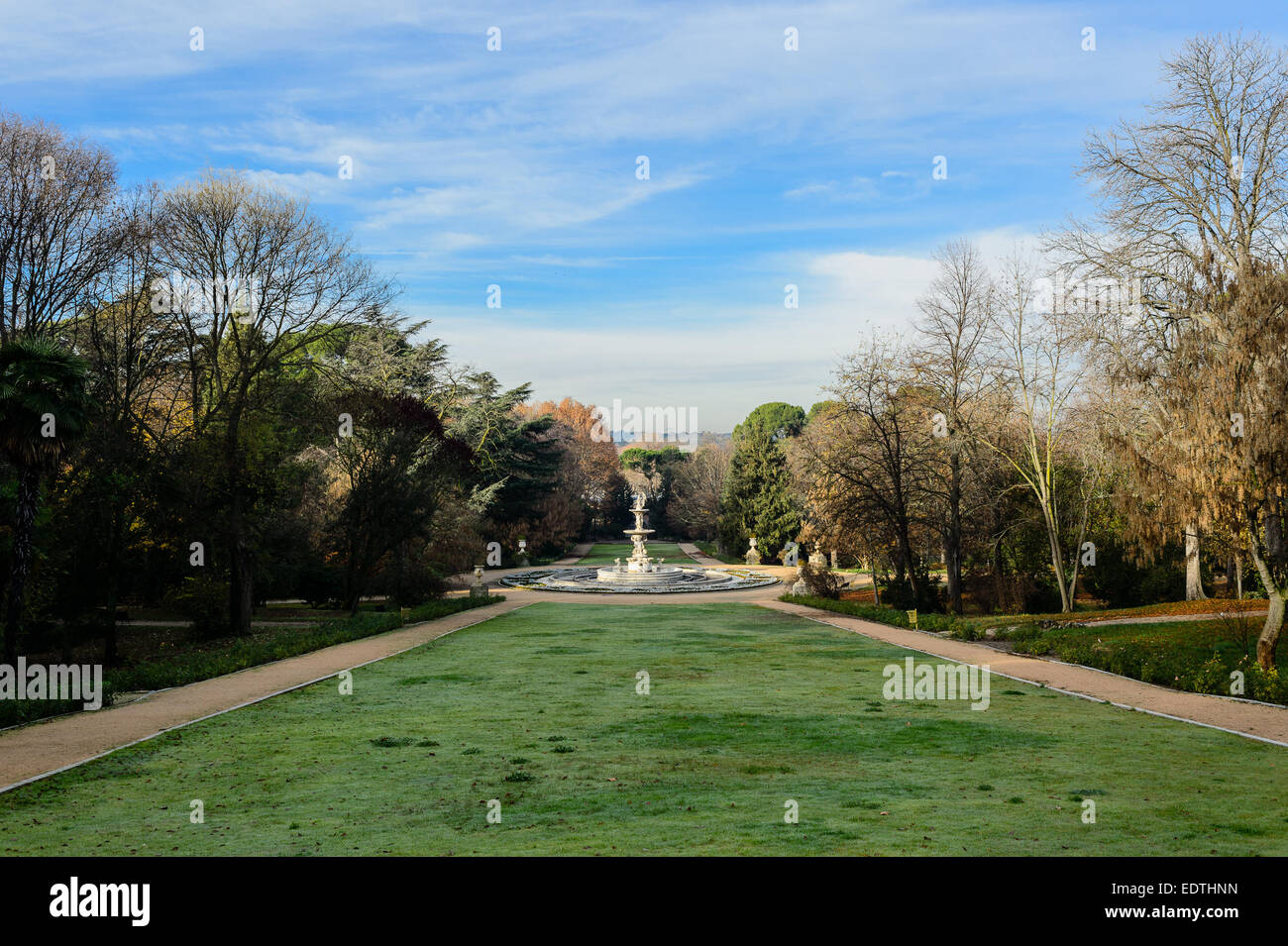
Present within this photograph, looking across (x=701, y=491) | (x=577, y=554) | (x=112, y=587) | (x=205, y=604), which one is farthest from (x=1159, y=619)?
(x=701, y=491)

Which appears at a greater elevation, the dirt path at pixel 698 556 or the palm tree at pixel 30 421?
the palm tree at pixel 30 421

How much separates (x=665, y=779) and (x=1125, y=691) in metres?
8.60

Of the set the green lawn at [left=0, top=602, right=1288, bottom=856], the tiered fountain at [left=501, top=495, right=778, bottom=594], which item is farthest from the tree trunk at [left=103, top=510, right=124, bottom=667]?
the tiered fountain at [left=501, top=495, right=778, bottom=594]

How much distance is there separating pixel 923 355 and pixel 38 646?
2817cm

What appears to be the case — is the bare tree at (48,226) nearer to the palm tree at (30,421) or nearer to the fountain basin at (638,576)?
the palm tree at (30,421)

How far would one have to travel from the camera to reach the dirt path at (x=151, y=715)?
938 centimetres

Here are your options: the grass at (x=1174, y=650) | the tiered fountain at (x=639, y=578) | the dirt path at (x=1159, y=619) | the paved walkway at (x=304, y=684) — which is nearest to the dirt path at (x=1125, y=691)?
the paved walkway at (x=304, y=684)

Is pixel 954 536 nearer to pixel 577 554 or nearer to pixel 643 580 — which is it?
pixel 643 580

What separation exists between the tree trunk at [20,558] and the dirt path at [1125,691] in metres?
17.8
